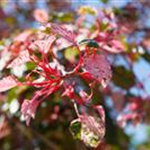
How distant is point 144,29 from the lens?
5.08 ft

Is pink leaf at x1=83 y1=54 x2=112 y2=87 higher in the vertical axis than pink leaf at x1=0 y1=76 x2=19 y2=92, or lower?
lower

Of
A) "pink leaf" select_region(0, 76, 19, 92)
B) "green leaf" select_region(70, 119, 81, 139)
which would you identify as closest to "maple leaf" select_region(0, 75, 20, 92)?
"pink leaf" select_region(0, 76, 19, 92)

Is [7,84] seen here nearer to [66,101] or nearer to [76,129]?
[76,129]

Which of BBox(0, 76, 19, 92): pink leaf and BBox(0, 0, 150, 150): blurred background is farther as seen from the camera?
BBox(0, 0, 150, 150): blurred background

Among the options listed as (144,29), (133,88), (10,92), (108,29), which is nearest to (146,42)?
(144,29)

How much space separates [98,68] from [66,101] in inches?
28.8

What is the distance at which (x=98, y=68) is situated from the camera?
2.59ft

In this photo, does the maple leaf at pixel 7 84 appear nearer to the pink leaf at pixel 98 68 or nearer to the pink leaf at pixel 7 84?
the pink leaf at pixel 7 84

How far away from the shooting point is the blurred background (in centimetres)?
133

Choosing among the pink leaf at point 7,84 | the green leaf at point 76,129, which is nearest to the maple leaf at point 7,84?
the pink leaf at point 7,84

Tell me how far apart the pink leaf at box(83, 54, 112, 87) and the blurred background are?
0.96ft

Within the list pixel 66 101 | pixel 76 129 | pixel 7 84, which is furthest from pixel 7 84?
pixel 66 101

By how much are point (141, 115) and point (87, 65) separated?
1.94ft

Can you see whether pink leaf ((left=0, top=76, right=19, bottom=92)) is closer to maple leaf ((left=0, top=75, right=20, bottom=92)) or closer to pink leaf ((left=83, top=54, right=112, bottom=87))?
maple leaf ((left=0, top=75, right=20, bottom=92))
